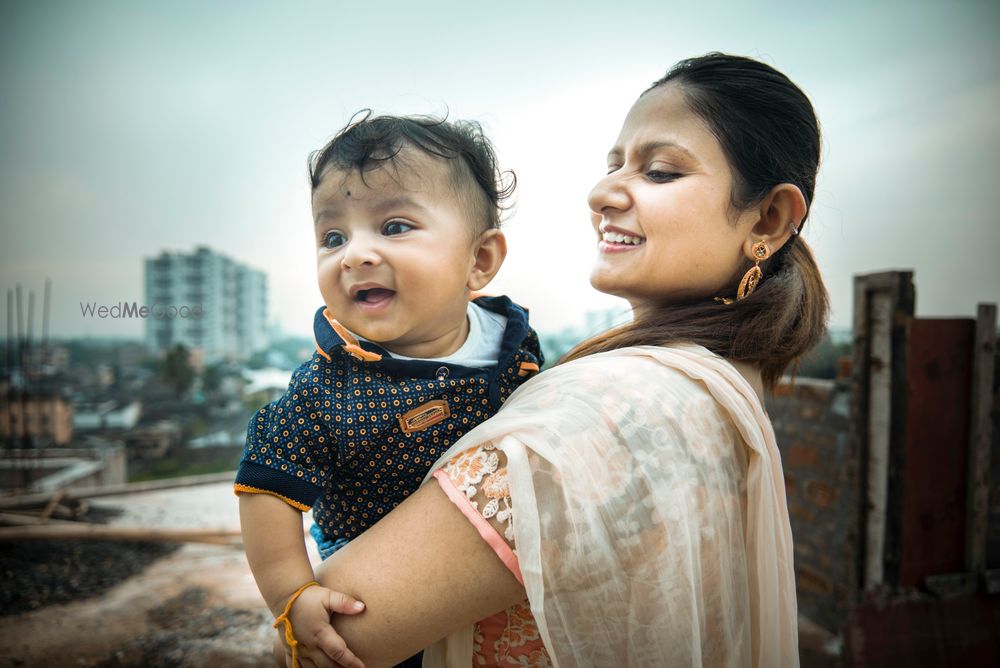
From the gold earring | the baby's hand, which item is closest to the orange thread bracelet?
the baby's hand

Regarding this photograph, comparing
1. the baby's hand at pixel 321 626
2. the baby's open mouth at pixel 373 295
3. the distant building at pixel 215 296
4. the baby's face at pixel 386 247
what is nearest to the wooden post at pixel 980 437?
the baby's face at pixel 386 247

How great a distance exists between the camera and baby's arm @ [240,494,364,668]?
36.8 inches

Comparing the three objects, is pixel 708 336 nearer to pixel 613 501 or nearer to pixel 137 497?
pixel 613 501

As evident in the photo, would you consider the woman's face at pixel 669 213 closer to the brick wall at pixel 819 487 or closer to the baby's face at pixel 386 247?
the baby's face at pixel 386 247

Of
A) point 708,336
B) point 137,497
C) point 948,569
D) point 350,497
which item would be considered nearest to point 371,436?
point 350,497

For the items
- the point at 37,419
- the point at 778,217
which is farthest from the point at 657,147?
the point at 37,419

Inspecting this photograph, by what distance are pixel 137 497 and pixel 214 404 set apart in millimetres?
2598

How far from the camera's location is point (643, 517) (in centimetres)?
97

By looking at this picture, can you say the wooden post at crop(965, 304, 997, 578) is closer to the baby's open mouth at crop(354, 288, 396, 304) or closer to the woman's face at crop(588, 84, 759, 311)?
the woman's face at crop(588, 84, 759, 311)

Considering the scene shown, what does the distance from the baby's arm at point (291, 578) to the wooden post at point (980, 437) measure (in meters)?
4.02

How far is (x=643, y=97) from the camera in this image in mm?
1448

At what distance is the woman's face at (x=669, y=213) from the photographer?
1293mm

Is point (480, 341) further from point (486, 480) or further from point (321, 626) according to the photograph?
point (321, 626)

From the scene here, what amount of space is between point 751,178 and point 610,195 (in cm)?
34
